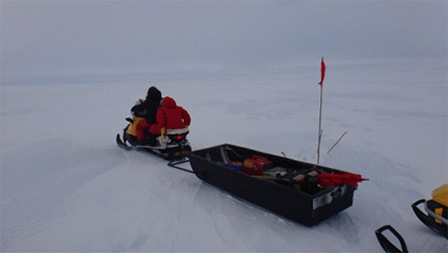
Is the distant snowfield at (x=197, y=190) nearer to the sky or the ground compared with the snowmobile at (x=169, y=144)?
nearer to the ground

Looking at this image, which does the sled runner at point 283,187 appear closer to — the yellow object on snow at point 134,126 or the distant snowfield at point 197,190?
the distant snowfield at point 197,190

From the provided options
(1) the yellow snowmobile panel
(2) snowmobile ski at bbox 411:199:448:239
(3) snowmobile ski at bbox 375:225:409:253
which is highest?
(1) the yellow snowmobile panel

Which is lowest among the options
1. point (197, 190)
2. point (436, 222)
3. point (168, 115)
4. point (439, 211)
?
point (197, 190)

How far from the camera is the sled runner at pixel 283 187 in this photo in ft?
8.43

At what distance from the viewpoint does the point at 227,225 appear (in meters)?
2.76

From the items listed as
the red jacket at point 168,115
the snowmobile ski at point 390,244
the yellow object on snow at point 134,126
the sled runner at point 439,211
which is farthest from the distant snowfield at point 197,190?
the red jacket at point 168,115

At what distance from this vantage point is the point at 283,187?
8.60ft

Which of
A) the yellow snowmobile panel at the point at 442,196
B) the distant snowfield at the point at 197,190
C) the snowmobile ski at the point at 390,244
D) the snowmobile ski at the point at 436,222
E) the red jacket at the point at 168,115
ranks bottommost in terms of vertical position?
the distant snowfield at the point at 197,190

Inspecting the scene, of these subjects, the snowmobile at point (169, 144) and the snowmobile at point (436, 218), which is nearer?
the snowmobile at point (436, 218)

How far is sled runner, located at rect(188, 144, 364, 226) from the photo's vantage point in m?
2.57

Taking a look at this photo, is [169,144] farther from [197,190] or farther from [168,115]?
[197,190]

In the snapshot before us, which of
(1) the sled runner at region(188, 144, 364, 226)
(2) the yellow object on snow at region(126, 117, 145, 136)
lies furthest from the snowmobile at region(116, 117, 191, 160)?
(1) the sled runner at region(188, 144, 364, 226)

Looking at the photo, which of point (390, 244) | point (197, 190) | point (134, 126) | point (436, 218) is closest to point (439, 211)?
point (436, 218)

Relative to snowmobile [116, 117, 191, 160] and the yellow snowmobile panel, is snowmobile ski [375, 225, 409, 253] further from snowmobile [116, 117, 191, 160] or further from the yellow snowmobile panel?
snowmobile [116, 117, 191, 160]
